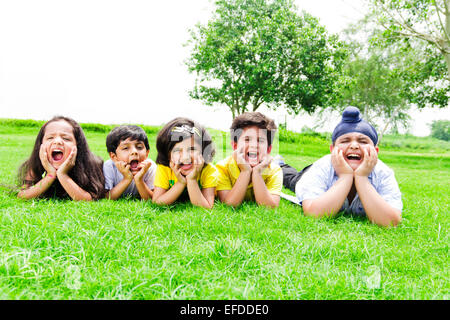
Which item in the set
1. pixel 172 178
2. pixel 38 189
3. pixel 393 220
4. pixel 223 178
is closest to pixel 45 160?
pixel 38 189

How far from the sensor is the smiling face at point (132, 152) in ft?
13.5

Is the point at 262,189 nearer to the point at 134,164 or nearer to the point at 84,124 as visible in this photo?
the point at 134,164

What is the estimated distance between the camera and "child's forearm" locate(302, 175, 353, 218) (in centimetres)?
356

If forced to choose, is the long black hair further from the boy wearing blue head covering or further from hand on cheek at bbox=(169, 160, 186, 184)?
the boy wearing blue head covering

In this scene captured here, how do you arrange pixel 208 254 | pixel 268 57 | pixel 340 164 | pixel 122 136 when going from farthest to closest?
pixel 268 57 < pixel 122 136 < pixel 340 164 < pixel 208 254

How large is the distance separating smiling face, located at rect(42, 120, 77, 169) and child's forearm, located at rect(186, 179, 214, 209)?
4.80ft

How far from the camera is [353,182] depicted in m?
3.78

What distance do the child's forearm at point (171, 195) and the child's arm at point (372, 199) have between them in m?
1.87

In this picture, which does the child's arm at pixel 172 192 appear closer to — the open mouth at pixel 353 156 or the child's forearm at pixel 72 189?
the child's forearm at pixel 72 189

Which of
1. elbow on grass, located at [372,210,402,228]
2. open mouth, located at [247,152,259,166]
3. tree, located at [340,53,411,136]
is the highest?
tree, located at [340,53,411,136]

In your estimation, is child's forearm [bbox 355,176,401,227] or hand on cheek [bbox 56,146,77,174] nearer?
child's forearm [bbox 355,176,401,227]

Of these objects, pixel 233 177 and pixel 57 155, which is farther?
pixel 233 177

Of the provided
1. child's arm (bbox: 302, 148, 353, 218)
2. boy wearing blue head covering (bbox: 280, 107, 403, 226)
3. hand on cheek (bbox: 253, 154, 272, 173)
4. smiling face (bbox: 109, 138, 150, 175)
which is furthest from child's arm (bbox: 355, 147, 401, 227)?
smiling face (bbox: 109, 138, 150, 175)

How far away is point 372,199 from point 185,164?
198 cm
